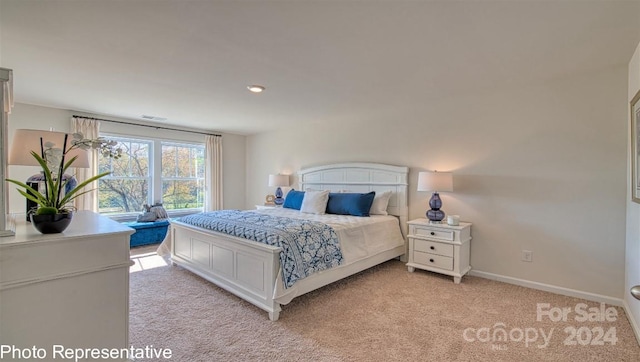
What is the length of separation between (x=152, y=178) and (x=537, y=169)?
6.11m

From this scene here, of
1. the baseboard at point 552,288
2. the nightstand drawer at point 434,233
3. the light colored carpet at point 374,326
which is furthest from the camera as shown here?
the nightstand drawer at point 434,233

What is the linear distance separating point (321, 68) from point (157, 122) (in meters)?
4.07

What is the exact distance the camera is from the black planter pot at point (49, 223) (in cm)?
143

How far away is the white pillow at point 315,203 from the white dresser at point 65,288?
9.13ft

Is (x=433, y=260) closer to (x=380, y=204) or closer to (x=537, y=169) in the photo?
(x=380, y=204)

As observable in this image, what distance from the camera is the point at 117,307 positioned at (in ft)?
5.22

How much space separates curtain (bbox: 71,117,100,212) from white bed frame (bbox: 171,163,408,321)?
193 cm

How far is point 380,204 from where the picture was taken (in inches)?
163

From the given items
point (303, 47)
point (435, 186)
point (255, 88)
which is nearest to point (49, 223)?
point (303, 47)

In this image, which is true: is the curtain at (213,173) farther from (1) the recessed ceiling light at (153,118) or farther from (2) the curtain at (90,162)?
(2) the curtain at (90,162)

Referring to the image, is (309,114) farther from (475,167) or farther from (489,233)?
(489,233)

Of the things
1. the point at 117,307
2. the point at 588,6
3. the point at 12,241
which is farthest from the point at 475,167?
the point at 12,241

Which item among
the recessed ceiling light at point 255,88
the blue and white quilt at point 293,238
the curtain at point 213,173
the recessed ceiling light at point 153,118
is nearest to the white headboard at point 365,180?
the blue and white quilt at point 293,238

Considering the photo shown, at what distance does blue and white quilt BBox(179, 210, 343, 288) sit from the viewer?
8.31 feet
